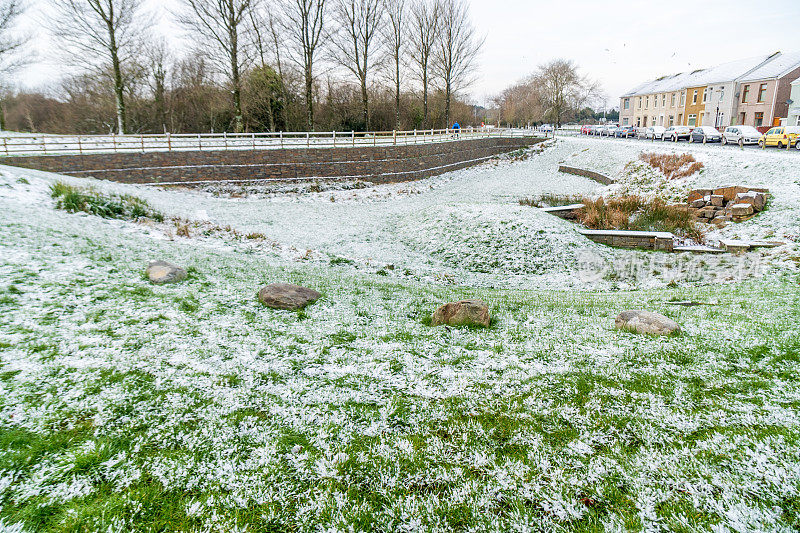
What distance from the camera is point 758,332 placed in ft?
18.6

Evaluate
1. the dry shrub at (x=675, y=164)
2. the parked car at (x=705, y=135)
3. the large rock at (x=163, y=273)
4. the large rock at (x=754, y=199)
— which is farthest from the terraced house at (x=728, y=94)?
the large rock at (x=163, y=273)

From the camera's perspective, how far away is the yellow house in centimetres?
5138

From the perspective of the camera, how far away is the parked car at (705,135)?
3238cm

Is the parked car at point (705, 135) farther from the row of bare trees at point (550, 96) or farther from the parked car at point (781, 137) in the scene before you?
the row of bare trees at point (550, 96)

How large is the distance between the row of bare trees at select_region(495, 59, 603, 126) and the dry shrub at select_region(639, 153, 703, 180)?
44.4m

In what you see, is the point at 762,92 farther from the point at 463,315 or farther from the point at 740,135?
the point at 463,315

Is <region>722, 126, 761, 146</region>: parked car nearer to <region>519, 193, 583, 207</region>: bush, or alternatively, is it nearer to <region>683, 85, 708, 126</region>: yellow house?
<region>519, 193, 583, 207</region>: bush

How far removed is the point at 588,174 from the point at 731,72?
35205 mm

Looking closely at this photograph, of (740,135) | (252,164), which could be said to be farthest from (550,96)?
(252,164)

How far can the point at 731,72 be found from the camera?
48.8 m

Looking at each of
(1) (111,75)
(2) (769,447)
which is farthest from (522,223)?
(1) (111,75)

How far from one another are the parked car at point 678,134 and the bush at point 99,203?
130 ft

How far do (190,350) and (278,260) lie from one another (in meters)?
6.45

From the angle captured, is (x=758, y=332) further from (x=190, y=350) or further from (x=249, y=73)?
(x=249, y=73)
